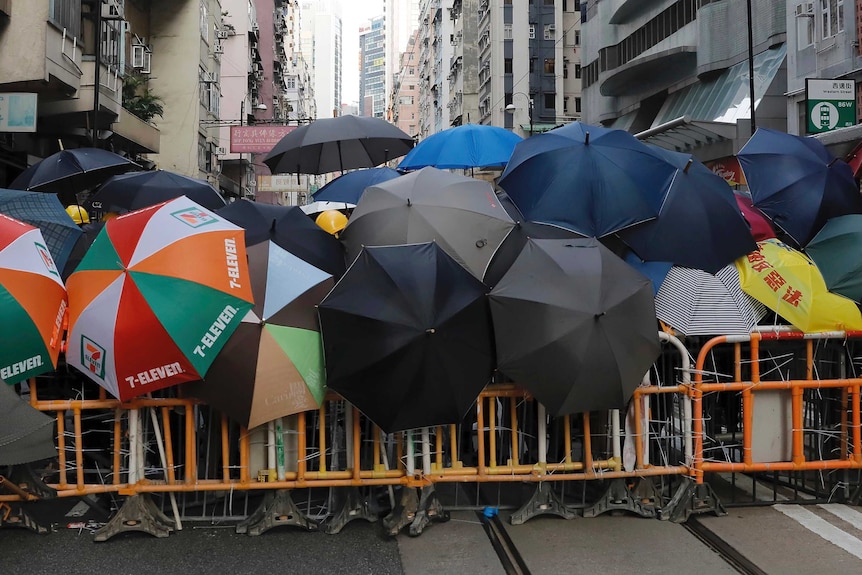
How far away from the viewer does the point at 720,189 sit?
669 centimetres

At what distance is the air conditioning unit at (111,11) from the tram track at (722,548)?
19677 millimetres

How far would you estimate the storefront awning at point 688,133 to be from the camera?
85.9 feet

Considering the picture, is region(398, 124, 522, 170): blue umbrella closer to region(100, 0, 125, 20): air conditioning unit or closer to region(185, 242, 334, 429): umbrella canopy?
region(185, 242, 334, 429): umbrella canopy

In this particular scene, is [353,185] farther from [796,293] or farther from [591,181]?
[796,293]

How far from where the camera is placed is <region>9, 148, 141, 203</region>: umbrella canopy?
10727 mm

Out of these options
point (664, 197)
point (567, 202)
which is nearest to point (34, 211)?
point (567, 202)

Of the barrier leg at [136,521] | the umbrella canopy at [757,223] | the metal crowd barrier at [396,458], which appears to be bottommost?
the barrier leg at [136,521]

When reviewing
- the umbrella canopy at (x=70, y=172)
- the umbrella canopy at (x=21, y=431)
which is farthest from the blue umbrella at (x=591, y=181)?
the umbrella canopy at (x=70, y=172)

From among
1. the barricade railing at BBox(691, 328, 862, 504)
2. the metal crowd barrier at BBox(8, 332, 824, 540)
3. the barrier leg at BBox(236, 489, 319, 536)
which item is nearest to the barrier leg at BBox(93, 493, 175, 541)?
the metal crowd barrier at BBox(8, 332, 824, 540)

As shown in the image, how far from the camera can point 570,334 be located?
5.08 metres

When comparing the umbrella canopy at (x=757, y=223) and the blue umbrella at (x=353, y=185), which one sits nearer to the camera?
the umbrella canopy at (x=757, y=223)

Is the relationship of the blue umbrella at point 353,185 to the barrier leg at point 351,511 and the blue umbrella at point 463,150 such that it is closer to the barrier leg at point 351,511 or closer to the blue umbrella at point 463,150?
the blue umbrella at point 463,150

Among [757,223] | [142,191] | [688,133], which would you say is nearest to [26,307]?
[142,191]

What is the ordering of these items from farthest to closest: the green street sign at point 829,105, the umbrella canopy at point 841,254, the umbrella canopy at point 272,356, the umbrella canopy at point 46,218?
the green street sign at point 829,105
the umbrella canopy at point 841,254
the umbrella canopy at point 46,218
the umbrella canopy at point 272,356
